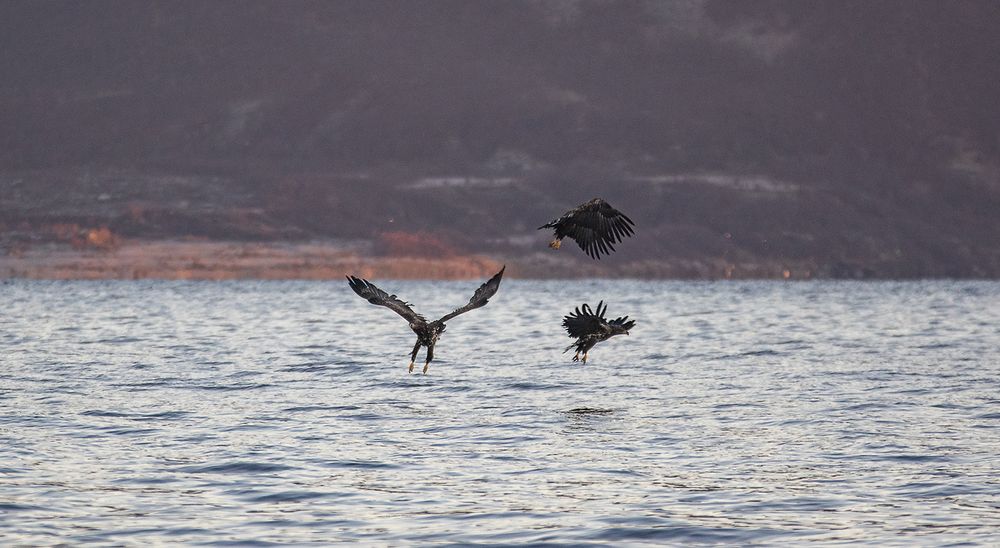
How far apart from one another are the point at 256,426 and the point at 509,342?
98.0ft

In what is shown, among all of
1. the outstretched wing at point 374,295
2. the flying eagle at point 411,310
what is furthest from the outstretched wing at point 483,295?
the outstretched wing at point 374,295

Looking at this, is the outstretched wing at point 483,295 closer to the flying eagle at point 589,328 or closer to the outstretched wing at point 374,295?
the outstretched wing at point 374,295

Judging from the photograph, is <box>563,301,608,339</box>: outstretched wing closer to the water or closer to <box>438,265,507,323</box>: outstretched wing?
the water

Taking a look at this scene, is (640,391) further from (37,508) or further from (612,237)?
(37,508)

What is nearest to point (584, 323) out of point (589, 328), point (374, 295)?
point (589, 328)

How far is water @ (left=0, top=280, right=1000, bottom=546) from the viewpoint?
15.2 m

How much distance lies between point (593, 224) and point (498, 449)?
400cm

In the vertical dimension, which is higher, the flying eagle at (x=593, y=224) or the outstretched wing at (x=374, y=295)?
the flying eagle at (x=593, y=224)

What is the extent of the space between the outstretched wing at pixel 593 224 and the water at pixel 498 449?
11.3 ft

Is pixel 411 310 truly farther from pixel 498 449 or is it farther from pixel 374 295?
pixel 498 449

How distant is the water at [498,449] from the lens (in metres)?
15.2

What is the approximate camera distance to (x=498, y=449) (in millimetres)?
21016

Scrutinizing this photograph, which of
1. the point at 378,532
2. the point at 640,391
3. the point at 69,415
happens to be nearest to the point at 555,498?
the point at 378,532

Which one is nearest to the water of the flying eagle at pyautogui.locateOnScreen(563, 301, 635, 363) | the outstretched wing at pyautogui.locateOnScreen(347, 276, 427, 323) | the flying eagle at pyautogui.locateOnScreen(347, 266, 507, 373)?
the flying eagle at pyautogui.locateOnScreen(563, 301, 635, 363)
